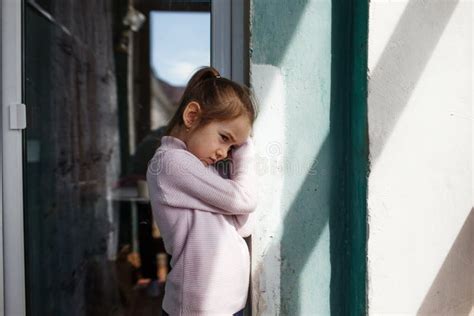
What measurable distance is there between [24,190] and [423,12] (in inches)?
61.7

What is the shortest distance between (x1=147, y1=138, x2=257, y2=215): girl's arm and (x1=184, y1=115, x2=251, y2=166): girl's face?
4 centimetres

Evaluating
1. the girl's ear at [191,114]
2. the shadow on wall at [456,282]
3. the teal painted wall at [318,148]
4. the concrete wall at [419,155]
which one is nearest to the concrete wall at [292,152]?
the teal painted wall at [318,148]

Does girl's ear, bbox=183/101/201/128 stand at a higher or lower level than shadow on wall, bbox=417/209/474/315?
higher

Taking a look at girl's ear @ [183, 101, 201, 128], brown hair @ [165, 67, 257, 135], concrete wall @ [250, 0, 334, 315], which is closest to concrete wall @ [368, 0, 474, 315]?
concrete wall @ [250, 0, 334, 315]

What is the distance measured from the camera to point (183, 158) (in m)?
1.29

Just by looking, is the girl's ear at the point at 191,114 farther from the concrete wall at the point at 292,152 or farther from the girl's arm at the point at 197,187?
the concrete wall at the point at 292,152

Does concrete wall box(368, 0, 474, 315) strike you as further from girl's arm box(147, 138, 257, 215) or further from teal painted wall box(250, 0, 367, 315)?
girl's arm box(147, 138, 257, 215)

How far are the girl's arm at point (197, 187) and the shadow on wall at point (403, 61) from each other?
50 cm

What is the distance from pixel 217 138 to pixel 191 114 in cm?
11

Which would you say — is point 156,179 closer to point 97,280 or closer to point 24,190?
point 24,190

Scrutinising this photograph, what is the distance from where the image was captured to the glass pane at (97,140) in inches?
72.4

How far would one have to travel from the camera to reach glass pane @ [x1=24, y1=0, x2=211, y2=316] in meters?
1.84

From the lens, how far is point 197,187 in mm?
1279

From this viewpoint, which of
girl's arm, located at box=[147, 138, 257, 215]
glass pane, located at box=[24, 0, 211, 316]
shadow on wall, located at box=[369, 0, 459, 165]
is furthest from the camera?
glass pane, located at box=[24, 0, 211, 316]
